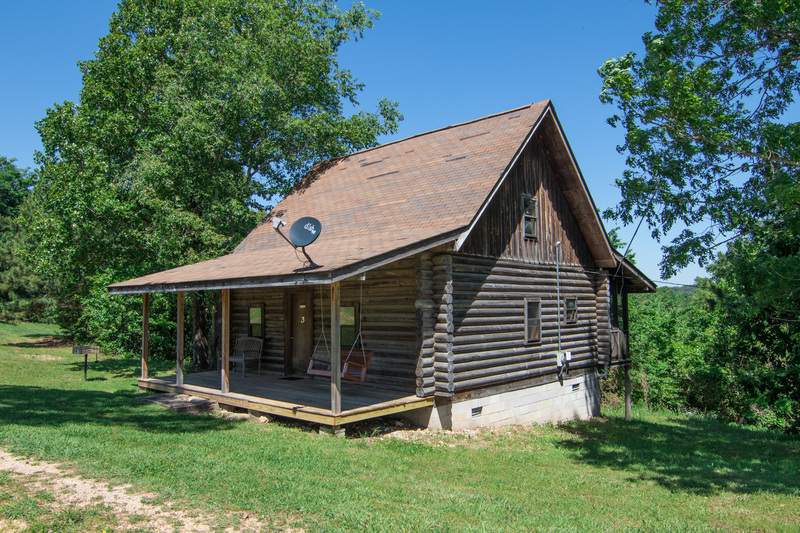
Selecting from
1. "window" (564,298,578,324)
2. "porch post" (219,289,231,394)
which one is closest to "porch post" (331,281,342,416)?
"porch post" (219,289,231,394)

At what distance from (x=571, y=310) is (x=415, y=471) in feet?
28.1

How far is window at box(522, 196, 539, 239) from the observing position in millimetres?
13836

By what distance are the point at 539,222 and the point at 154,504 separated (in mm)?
10988

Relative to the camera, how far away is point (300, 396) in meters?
11.6

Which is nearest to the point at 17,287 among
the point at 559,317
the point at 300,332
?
→ the point at 300,332

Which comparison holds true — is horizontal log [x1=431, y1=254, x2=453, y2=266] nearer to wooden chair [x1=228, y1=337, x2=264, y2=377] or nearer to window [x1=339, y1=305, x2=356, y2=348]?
window [x1=339, y1=305, x2=356, y2=348]

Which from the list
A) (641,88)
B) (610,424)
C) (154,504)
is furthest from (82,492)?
(610,424)

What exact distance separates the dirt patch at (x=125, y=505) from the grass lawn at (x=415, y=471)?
0.20m

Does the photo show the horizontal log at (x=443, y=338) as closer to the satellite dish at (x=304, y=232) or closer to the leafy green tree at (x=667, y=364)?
the satellite dish at (x=304, y=232)

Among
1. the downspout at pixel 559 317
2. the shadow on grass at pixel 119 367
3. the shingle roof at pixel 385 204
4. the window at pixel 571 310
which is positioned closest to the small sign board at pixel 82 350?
the shadow on grass at pixel 119 367

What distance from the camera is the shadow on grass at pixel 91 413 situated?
9906 millimetres

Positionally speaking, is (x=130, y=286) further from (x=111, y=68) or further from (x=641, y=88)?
(x=641, y=88)

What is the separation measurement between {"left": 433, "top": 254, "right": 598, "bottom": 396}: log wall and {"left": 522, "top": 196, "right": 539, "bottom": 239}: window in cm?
84

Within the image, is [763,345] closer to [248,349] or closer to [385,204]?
[385,204]
